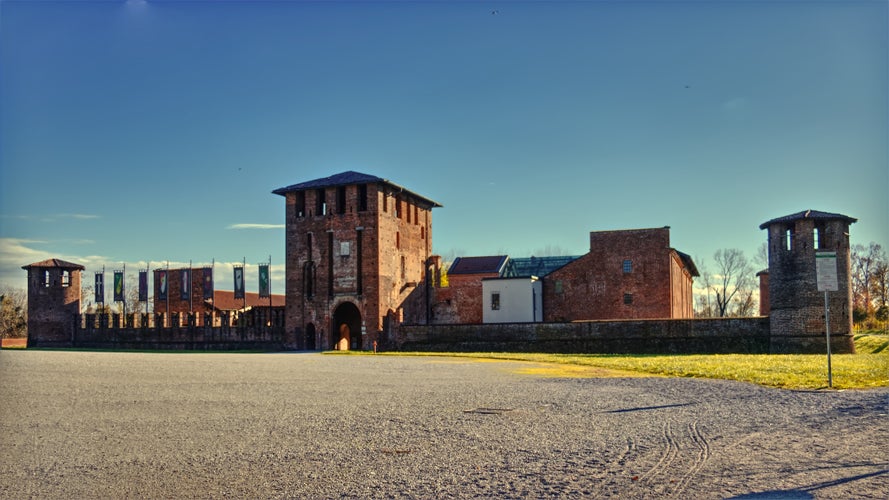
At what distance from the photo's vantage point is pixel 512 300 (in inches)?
1837

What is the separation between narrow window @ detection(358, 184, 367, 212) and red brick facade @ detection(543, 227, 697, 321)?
13119 millimetres

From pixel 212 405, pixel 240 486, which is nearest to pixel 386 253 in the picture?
pixel 212 405

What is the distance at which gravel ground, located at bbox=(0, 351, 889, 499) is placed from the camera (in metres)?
6.70

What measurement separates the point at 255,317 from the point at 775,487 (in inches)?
→ 1738

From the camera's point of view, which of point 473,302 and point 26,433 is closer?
point 26,433

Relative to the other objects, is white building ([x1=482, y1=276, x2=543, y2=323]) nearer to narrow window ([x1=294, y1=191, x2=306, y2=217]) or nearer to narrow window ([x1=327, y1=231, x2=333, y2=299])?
narrow window ([x1=327, y1=231, x2=333, y2=299])

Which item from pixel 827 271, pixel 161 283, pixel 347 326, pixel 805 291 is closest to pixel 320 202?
pixel 347 326

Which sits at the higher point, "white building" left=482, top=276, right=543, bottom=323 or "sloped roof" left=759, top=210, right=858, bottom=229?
"sloped roof" left=759, top=210, right=858, bottom=229

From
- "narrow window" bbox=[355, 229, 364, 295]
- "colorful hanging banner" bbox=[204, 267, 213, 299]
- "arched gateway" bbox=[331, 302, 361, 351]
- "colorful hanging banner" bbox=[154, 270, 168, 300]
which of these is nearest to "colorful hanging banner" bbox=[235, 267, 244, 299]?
"colorful hanging banner" bbox=[204, 267, 213, 299]

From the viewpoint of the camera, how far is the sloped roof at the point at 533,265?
5769 centimetres

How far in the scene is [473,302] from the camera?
52156mm

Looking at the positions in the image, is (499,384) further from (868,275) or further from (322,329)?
(868,275)

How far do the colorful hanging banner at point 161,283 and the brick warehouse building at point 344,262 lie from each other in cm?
1217

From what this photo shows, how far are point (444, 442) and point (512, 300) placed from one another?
38079 millimetres
